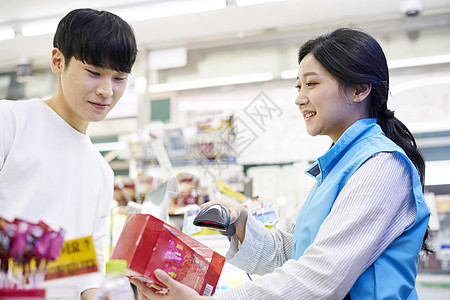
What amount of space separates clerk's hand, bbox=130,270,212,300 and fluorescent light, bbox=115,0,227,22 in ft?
12.4

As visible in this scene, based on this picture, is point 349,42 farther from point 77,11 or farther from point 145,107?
point 145,107

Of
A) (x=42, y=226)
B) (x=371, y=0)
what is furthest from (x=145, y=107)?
(x=42, y=226)

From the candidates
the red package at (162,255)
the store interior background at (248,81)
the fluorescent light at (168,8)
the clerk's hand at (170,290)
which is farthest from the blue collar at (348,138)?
the fluorescent light at (168,8)

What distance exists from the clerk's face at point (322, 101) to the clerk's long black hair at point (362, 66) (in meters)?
0.02

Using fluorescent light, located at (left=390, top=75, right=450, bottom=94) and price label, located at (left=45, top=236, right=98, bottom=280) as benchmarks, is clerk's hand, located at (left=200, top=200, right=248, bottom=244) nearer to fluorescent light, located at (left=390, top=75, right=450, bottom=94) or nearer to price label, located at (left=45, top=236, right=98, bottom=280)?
price label, located at (left=45, top=236, right=98, bottom=280)

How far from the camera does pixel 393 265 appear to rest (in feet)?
3.71

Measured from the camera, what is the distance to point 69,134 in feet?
5.18

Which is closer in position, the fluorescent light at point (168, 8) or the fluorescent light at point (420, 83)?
the fluorescent light at point (168, 8)

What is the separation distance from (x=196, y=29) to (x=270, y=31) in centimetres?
84

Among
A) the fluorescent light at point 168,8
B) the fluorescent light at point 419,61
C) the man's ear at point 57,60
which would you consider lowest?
the fluorescent light at point 419,61

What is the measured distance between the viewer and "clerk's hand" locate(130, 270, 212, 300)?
1.03 m

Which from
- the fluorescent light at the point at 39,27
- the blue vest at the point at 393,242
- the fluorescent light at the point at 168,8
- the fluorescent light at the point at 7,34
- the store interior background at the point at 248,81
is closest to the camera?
the blue vest at the point at 393,242

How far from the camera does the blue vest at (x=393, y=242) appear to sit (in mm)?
1106

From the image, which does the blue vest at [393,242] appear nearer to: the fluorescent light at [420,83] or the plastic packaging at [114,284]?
the plastic packaging at [114,284]
